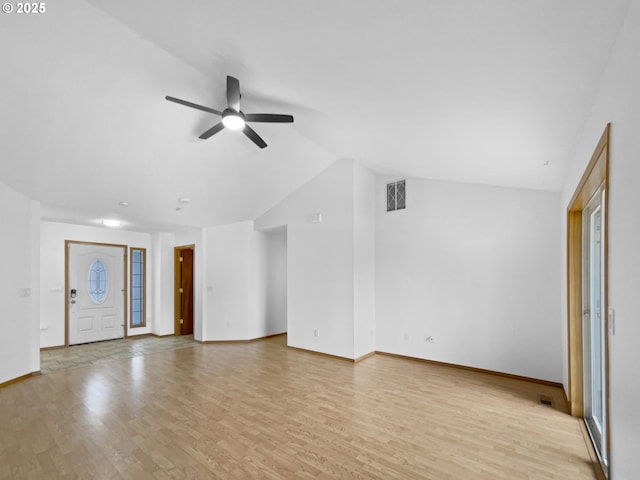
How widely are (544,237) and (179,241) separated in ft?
23.1

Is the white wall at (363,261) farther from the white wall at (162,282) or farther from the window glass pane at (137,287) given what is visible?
the window glass pane at (137,287)

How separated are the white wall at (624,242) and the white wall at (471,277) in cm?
278

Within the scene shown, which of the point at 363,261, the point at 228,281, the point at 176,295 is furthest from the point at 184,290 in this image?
the point at 363,261

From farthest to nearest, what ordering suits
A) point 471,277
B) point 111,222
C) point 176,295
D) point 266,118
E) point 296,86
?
point 176,295 < point 111,222 < point 471,277 < point 266,118 < point 296,86

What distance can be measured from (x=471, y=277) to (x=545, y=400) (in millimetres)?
1643

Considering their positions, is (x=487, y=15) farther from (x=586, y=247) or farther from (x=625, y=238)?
(x=586, y=247)

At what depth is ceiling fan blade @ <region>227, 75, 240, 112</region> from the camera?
2805 millimetres

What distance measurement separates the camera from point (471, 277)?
4.50m

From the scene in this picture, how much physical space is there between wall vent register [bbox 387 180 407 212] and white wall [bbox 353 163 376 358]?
0.99 feet

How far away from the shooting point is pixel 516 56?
5.54ft

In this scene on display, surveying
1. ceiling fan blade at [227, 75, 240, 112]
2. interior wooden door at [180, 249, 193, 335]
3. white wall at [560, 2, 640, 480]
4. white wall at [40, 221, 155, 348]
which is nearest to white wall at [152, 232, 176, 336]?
interior wooden door at [180, 249, 193, 335]

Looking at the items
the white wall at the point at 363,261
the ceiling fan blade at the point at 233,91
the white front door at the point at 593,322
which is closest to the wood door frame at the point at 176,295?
the white wall at the point at 363,261

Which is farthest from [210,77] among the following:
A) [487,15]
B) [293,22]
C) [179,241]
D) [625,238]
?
[179,241]

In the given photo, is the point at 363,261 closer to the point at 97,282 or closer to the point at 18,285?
the point at 18,285
